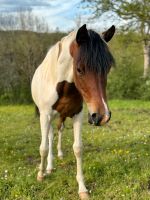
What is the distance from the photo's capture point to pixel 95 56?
13.7 feet

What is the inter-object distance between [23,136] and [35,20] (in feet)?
62.1

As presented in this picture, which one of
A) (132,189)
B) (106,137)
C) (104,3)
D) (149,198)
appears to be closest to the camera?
(149,198)

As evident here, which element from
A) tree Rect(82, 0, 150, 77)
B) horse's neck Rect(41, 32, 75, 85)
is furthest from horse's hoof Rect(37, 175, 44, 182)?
tree Rect(82, 0, 150, 77)

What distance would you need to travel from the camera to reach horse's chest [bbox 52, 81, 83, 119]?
5039mm

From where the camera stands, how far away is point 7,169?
20.7 feet

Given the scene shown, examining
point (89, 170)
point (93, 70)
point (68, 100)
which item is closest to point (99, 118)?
point (93, 70)

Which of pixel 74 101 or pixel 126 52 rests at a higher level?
pixel 74 101

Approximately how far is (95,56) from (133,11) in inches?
831

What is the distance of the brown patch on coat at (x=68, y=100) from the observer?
16.5 feet

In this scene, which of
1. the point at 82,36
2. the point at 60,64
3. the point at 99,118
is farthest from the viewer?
the point at 60,64

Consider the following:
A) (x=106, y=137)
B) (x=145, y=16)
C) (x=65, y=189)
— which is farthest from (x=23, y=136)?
(x=145, y=16)

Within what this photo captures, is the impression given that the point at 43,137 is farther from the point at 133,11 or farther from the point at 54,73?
the point at 133,11

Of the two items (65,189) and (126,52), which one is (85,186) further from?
(126,52)

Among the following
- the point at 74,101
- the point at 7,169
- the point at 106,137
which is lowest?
the point at 106,137
